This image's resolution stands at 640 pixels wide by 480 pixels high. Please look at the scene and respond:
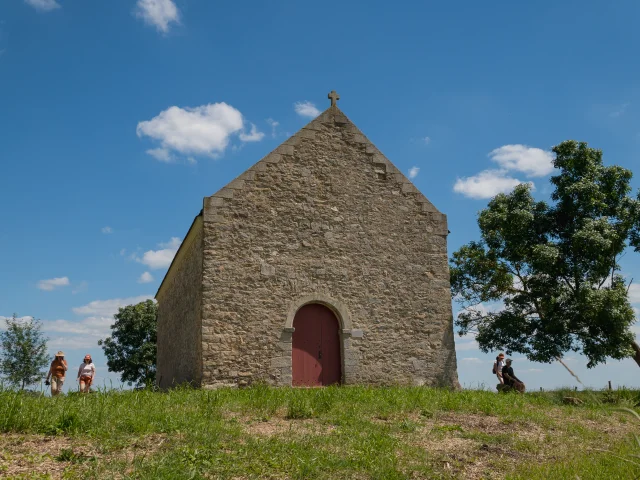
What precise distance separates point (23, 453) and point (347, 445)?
11.9 ft

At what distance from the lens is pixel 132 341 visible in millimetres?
33156

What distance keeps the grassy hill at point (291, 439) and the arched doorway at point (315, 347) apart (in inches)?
128

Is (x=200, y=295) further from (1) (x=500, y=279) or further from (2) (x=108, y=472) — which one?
(1) (x=500, y=279)

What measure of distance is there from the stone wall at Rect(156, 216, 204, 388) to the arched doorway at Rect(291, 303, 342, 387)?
2.29 m

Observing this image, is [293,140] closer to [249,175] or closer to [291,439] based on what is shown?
[249,175]

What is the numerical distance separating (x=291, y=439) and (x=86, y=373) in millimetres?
9240

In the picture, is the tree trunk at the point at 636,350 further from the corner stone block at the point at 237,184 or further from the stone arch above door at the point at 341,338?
the corner stone block at the point at 237,184

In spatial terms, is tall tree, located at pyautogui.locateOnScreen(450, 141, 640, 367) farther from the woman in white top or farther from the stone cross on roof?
the woman in white top

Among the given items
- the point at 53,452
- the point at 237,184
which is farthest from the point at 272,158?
the point at 53,452

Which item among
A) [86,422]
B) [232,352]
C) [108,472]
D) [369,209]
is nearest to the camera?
[108,472]

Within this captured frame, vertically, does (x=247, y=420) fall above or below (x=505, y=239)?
below

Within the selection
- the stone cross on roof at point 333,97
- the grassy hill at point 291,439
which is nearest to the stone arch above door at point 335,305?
the grassy hill at point 291,439

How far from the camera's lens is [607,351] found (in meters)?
16.4

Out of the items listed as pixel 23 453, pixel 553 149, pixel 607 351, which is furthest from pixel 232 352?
pixel 553 149
